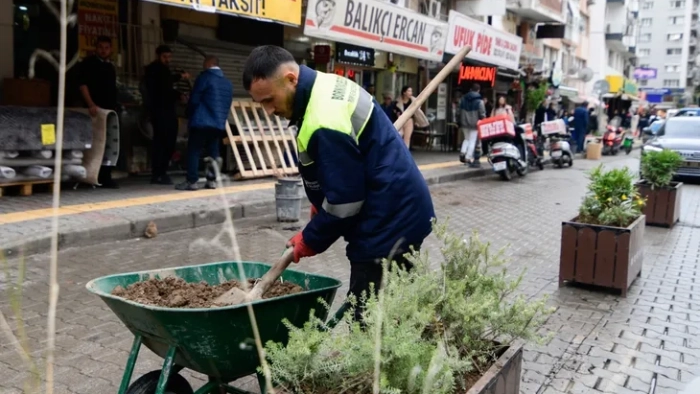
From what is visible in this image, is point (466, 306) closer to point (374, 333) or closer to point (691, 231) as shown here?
point (374, 333)

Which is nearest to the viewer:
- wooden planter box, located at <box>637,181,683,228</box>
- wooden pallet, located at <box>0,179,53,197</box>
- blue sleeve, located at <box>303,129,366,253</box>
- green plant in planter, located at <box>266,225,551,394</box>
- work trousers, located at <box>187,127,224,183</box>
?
green plant in planter, located at <box>266,225,551,394</box>

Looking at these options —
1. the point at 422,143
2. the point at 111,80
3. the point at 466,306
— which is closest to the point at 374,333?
the point at 466,306

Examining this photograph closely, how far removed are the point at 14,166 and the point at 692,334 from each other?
7.35m

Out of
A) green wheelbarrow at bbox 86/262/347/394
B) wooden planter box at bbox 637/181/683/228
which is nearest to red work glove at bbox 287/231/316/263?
green wheelbarrow at bbox 86/262/347/394

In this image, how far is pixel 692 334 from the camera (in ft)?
15.1

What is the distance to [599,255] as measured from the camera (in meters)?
5.51

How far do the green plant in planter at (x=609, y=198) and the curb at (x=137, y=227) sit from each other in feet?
14.1

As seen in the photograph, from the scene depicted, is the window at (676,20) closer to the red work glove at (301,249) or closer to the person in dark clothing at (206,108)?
the person in dark clothing at (206,108)

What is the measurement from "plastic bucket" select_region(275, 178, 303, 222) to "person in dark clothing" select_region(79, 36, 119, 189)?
256 cm

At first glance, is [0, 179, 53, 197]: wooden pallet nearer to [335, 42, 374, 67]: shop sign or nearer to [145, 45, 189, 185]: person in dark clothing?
[145, 45, 189, 185]: person in dark clothing

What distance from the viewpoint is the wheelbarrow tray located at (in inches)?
90.7

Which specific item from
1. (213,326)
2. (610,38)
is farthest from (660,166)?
(610,38)

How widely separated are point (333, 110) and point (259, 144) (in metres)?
8.85

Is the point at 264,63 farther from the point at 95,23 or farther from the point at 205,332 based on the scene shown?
the point at 95,23
